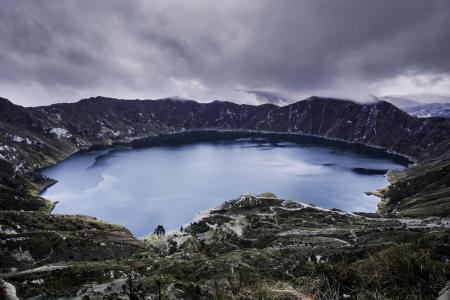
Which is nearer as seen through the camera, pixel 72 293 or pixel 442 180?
pixel 72 293

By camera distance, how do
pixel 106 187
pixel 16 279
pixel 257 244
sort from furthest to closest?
pixel 106 187
pixel 257 244
pixel 16 279

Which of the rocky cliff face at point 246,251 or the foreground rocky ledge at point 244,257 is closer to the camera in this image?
the foreground rocky ledge at point 244,257

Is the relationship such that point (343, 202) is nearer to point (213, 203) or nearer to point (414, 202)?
point (414, 202)

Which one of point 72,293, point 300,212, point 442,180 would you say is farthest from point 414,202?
point 72,293

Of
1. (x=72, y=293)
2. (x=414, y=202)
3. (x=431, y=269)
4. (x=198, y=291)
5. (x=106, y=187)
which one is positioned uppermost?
(x=431, y=269)

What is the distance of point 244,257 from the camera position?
217 feet

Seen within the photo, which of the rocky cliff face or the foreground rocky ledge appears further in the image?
the rocky cliff face

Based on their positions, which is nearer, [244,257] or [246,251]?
[244,257]

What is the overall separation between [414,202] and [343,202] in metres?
32.8

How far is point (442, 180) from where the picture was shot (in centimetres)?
15450

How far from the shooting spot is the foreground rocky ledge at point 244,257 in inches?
611

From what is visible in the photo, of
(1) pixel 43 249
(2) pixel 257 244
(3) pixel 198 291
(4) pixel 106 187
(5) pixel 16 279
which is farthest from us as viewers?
(4) pixel 106 187

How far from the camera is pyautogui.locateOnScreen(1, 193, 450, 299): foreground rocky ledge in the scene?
15523 millimetres

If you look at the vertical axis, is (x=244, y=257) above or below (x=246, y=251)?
above
